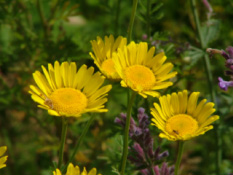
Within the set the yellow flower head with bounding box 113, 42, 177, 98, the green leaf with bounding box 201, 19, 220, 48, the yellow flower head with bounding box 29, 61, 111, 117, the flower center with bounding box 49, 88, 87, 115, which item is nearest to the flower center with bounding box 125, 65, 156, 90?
the yellow flower head with bounding box 113, 42, 177, 98

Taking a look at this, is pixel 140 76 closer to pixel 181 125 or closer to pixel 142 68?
pixel 142 68

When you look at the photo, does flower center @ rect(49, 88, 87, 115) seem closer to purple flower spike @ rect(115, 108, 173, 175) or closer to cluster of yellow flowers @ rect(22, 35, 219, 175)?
cluster of yellow flowers @ rect(22, 35, 219, 175)

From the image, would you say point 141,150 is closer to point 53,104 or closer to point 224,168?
point 53,104

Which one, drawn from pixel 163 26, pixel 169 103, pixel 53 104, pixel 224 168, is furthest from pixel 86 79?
pixel 163 26

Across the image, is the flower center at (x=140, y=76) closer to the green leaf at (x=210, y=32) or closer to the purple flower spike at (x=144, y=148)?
the purple flower spike at (x=144, y=148)

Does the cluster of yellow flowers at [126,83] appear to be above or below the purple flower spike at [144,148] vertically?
above

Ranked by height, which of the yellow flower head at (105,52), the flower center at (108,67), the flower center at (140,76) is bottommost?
the flower center at (140,76)

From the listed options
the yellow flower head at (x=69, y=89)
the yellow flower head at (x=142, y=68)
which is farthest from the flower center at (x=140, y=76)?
the yellow flower head at (x=69, y=89)
